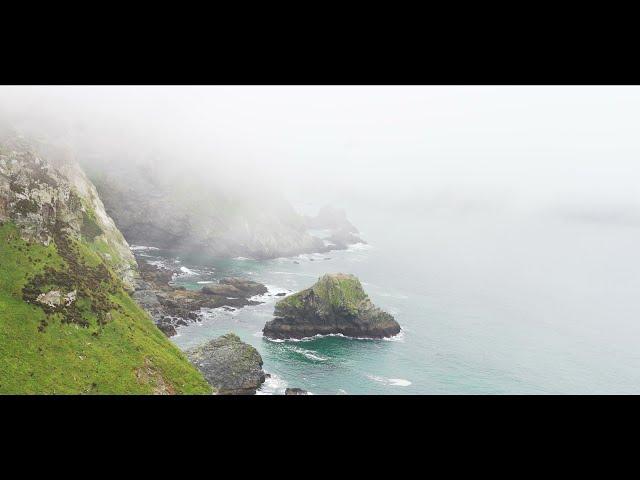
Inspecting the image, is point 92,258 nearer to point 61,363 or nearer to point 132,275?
point 61,363

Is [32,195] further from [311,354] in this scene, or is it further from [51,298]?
[311,354]

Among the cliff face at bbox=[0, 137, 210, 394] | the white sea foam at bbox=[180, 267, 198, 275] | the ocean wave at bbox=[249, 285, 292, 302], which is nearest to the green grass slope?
the cliff face at bbox=[0, 137, 210, 394]

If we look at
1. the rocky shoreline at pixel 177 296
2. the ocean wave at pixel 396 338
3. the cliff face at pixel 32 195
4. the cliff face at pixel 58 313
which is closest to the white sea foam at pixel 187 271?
the rocky shoreline at pixel 177 296

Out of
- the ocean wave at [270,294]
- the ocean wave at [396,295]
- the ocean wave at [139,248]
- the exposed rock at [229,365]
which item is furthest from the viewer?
the ocean wave at [139,248]

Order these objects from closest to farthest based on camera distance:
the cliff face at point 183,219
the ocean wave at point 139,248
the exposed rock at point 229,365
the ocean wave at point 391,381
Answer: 1. the exposed rock at point 229,365
2. the ocean wave at point 391,381
3. the ocean wave at point 139,248
4. the cliff face at point 183,219

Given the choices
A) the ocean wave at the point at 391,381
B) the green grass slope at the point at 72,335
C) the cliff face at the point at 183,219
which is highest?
the cliff face at the point at 183,219

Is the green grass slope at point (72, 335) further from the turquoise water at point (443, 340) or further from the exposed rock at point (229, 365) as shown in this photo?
the turquoise water at point (443, 340)

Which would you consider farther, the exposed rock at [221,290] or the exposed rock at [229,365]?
the exposed rock at [221,290]
